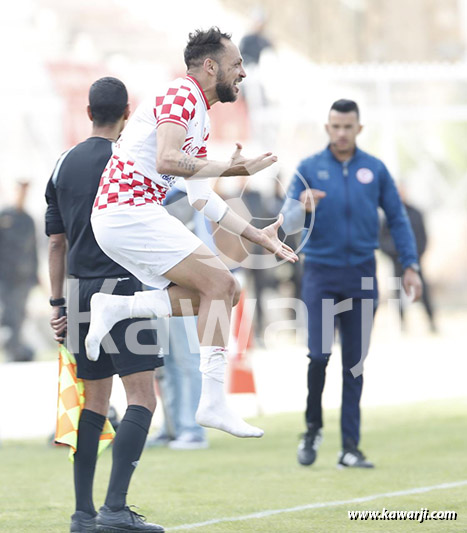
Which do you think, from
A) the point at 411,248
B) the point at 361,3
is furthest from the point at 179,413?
the point at 361,3

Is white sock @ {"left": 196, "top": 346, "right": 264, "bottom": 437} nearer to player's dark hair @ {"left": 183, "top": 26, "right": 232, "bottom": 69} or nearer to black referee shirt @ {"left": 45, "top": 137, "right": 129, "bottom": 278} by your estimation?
black referee shirt @ {"left": 45, "top": 137, "right": 129, "bottom": 278}

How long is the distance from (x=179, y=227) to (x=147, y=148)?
395 mm

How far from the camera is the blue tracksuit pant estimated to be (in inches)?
317

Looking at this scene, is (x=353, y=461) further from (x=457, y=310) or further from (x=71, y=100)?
(x=457, y=310)

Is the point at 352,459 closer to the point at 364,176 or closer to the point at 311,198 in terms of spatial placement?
the point at 311,198

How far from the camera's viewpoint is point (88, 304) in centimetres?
Answer: 587

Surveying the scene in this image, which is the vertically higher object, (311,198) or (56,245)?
(311,198)

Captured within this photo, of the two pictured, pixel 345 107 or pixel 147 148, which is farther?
pixel 345 107

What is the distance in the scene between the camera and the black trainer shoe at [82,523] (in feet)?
18.7

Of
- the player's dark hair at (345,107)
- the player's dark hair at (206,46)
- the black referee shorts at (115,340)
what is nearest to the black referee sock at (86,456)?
the black referee shorts at (115,340)

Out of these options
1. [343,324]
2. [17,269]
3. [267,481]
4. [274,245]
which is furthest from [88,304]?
[17,269]

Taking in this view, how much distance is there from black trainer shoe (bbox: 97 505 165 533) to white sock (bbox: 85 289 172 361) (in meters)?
0.73

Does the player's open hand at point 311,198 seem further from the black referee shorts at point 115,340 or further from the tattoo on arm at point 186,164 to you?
the tattoo on arm at point 186,164

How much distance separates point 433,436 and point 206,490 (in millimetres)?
2787
